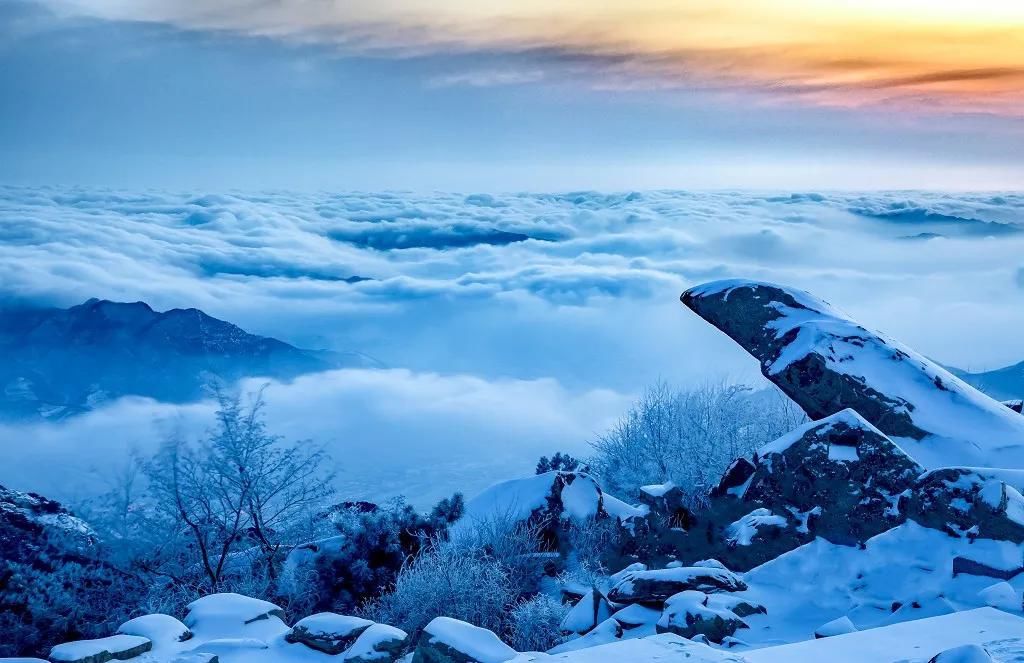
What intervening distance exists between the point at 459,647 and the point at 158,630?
196cm

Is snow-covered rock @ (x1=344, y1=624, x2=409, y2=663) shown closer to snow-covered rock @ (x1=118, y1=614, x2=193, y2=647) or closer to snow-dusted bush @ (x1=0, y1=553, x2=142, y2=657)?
snow-covered rock @ (x1=118, y1=614, x2=193, y2=647)

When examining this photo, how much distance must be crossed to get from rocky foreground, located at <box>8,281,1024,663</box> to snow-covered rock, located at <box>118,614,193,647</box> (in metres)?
0.01

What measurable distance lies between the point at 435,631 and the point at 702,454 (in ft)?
43.8

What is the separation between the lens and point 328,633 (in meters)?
6.02

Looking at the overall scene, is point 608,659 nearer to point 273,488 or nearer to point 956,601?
point 956,601

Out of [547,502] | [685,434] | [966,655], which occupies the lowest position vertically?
[685,434]

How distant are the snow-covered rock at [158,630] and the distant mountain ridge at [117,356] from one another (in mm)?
90672

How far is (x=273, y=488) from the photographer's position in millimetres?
15867

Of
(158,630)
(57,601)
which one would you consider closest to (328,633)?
(158,630)

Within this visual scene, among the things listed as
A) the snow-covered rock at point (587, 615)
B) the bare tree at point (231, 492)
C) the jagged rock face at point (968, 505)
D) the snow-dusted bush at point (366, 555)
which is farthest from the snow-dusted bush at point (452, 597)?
the bare tree at point (231, 492)

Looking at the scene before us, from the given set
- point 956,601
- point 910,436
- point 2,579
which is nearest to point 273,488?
point 2,579

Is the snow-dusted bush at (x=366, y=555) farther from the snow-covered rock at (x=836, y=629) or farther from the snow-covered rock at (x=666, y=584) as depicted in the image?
the snow-covered rock at (x=836, y=629)

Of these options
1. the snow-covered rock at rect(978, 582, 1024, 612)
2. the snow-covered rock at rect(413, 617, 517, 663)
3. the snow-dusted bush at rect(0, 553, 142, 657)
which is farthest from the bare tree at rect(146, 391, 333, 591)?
the snow-covered rock at rect(978, 582, 1024, 612)

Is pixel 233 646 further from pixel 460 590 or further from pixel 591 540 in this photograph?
pixel 591 540
